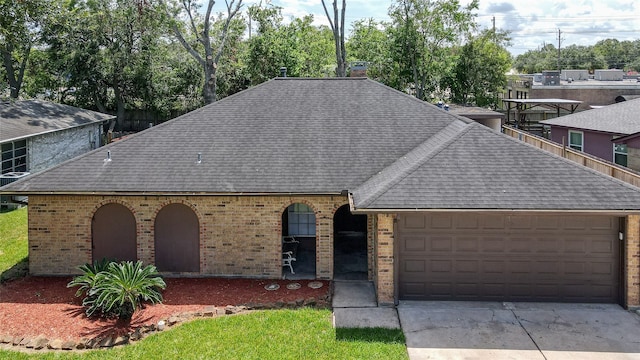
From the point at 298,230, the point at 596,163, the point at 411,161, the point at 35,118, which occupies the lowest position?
the point at 298,230

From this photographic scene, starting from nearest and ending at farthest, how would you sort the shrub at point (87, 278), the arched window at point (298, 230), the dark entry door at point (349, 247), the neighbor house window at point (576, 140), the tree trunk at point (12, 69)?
the shrub at point (87, 278), the dark entry door at point (349, 247), the arched window at point (298, 230), the neighbor house window at point (576, 140), the tree trunk at point (12, 69)

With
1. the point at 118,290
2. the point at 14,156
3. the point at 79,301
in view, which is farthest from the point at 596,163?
the point at 14,156

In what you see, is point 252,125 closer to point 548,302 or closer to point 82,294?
point 82,294

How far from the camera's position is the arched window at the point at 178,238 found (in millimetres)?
13617

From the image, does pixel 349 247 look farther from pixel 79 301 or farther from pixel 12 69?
pixel 12 69

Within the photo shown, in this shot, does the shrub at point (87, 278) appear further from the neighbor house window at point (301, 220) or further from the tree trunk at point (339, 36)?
the tree trunk at point (339, 36)

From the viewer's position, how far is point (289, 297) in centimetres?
1224

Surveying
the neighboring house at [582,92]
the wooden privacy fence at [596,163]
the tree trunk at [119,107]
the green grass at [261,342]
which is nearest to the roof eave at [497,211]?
the green grass at [261,342]

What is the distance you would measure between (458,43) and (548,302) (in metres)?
30.8

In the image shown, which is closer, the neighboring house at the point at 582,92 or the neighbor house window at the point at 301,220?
the neighbor house window at the point at 301,220

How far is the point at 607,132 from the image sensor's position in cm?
2145

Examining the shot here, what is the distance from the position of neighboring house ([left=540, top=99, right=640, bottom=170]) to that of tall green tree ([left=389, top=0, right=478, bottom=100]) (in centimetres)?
1301

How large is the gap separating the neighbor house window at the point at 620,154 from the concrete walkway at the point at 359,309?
44.6 feet

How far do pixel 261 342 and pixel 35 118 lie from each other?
22250 mm
